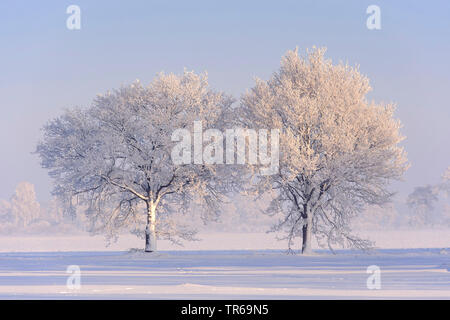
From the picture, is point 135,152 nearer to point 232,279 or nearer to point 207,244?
point 232,279

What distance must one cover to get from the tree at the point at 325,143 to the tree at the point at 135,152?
4.09 m

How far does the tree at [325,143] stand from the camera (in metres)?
51.9

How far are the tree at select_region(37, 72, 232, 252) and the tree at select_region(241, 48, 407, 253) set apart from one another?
409cm

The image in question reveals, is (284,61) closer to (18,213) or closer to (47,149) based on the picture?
(47,149)

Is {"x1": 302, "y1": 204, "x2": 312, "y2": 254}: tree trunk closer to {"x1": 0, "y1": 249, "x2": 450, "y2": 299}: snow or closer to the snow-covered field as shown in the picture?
{"x1": 0, "y1": 249, "x2": 450, "y2": 299}: snow

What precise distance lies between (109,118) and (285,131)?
38.0 ft

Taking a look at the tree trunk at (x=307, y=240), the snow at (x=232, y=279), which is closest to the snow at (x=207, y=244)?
the tree trunk at (x=307, y=240)

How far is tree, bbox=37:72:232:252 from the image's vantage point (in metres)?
54.4

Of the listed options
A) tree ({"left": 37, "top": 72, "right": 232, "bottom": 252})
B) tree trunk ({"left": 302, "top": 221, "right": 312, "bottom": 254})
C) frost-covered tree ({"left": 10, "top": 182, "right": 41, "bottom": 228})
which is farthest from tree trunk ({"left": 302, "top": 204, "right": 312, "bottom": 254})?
frost-covered tree ({"left": 10, "top": 182, "right": 41, "bottom": 228})

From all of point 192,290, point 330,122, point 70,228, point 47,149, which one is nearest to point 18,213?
point 70,228

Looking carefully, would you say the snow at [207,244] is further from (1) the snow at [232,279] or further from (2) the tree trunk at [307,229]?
(1) the snow at [232,279]

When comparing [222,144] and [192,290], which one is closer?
[192,290]

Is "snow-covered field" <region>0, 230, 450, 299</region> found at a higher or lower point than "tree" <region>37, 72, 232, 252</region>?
lower
